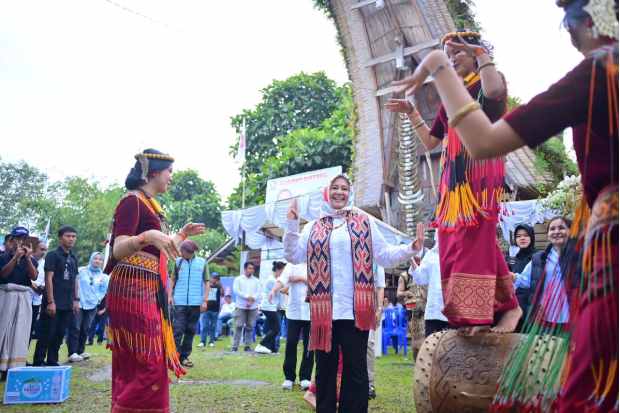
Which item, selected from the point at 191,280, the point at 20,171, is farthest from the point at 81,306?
the point at 20,171

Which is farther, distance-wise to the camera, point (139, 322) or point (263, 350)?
point (263, 350)

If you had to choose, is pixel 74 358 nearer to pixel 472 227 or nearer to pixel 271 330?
pixel 271 330

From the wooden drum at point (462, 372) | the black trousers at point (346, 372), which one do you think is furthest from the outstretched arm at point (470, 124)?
the black trousers at point (346, 372)

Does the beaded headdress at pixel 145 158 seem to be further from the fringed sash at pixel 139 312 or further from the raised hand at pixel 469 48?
the raised hand at pixel 469 48

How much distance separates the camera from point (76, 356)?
30.3 ft

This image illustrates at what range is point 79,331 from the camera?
9.80m

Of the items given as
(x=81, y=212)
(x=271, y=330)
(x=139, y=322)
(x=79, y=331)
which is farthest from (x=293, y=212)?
(x=81, y=212)

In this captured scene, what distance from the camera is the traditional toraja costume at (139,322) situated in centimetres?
338

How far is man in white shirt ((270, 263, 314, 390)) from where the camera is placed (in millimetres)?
6695

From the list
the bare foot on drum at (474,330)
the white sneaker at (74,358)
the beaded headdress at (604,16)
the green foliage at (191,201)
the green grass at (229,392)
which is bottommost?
the green grass at (229,392)

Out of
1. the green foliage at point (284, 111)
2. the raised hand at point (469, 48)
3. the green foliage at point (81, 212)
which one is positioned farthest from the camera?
the green foliage at point (81, 212)

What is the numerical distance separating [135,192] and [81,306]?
23.9 ft

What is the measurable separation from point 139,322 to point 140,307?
93 millimetres

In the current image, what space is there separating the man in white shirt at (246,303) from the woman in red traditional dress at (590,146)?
10.6 meters
